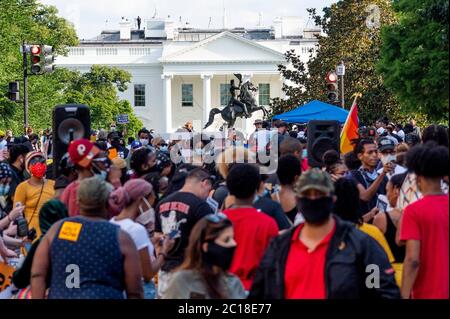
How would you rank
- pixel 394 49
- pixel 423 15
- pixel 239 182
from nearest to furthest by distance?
pixel 239 182 < pixel 423 15 < pixel 394 49

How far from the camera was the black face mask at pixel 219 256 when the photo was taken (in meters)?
5.66

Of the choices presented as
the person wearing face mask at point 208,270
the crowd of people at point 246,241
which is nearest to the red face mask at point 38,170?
the crowd of people at point 246,241

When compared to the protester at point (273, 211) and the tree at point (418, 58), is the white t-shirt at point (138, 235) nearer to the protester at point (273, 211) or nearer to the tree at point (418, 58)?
the protester at point (273, 211)

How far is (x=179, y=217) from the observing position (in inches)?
310

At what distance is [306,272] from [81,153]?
3.44 m

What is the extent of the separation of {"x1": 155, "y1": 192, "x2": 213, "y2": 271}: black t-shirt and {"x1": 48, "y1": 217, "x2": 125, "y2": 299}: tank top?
1516 mm

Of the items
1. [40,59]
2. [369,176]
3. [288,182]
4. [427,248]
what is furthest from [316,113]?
[427,248]

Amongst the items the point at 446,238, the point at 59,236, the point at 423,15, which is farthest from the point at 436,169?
the point at 423,15

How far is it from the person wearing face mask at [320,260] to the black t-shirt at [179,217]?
6.66ft

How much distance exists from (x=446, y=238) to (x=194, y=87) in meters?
97.3

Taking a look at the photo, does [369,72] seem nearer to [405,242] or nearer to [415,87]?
[415,87]

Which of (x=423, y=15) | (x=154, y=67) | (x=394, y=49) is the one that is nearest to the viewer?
(x=423, y=15)

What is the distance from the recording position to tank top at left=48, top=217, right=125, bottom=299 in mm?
6168
